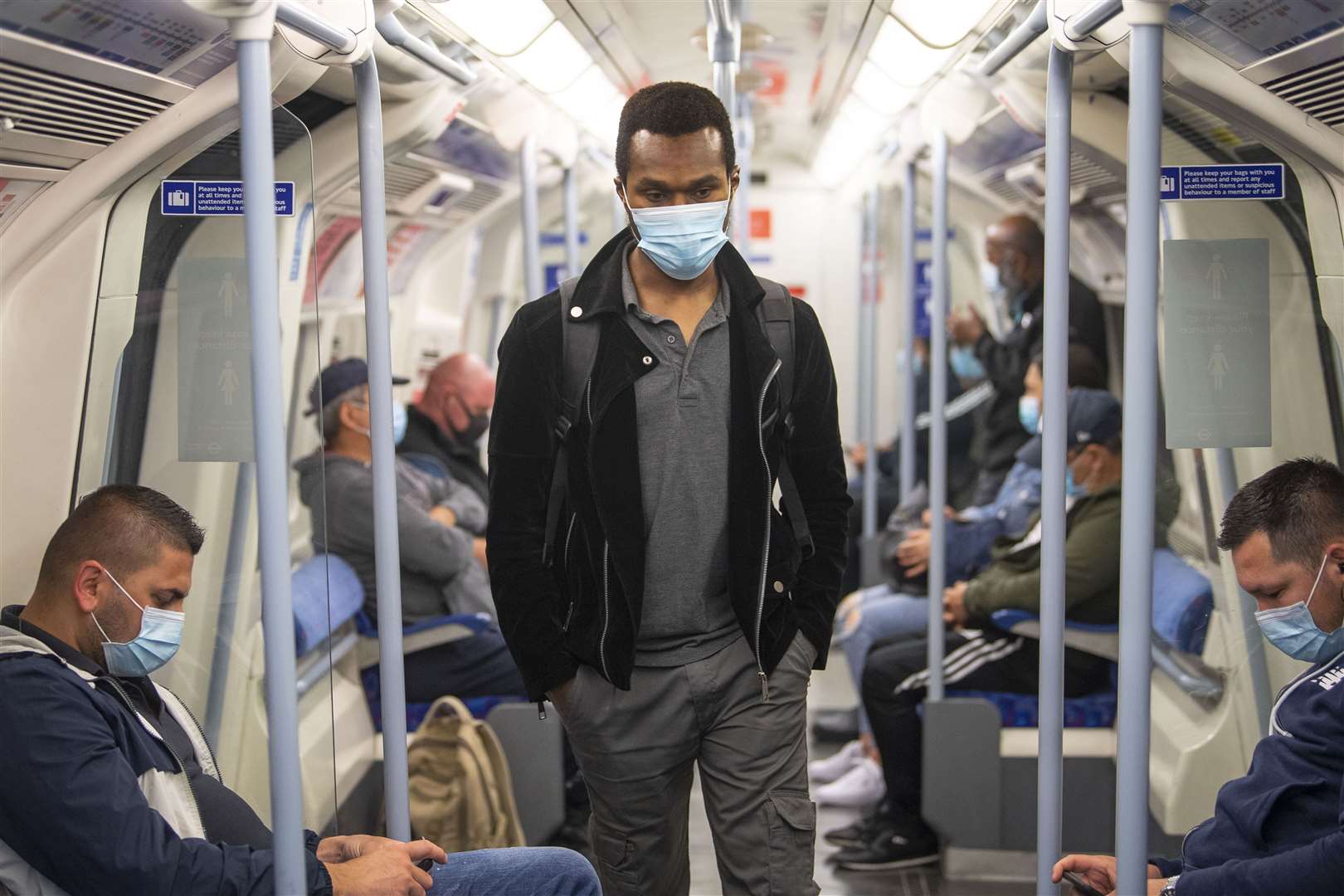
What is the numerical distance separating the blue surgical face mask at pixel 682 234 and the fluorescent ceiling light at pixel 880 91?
2804 mm

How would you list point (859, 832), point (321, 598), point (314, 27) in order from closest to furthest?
point (314, 27), point (321, 598), point (859, 832)

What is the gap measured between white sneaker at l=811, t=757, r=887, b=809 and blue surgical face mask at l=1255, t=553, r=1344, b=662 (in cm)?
271

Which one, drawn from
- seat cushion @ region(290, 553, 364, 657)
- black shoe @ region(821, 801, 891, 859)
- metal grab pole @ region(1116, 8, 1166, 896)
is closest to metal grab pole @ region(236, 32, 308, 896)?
seat cushion @ region(290, 553, 364, 657)

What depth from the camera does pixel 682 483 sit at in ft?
7.50

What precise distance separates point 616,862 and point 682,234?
1085 mm

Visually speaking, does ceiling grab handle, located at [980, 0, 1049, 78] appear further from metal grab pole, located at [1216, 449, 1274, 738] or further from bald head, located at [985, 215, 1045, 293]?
bald head, located at [985, 215, 1045, 293]

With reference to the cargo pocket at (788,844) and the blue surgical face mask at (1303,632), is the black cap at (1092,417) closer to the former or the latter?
the blue surgical face mask at (1303,632)

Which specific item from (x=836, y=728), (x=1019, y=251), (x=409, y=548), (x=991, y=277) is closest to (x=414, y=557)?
(x=409, y=548)

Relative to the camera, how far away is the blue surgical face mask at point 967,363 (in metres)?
7.16

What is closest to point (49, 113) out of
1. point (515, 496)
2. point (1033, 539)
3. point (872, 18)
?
point (515, 496)

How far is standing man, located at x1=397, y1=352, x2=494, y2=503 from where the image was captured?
537 cm

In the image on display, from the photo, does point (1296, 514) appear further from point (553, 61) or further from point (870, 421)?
point (870, 421)

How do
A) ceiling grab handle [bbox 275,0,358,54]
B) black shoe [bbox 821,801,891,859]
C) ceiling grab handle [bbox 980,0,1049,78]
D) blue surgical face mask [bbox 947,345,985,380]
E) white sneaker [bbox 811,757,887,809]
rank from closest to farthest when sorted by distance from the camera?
1. ceiling grab handle [bbox 275,0,358,54]
2. ceiling grab handle [bbox 980,0,1049,78]
3. black shoe [bbox 821,801,891,859]
4. white sneaker [bbox 811,757,887,809]
5. blue surgical face mask [bbox 947,345,985,380]

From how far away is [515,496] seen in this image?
2.31m
